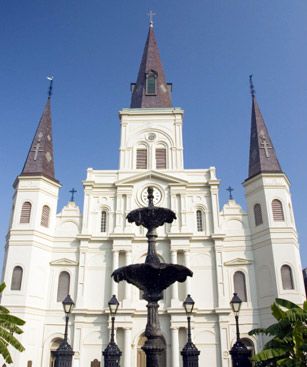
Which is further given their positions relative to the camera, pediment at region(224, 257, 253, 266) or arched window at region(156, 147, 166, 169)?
arched window at region(156, 147, 166, 169)

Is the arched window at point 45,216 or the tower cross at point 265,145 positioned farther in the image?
the tower cross at point 265,145

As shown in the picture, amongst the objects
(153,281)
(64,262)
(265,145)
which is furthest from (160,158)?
(153,281)

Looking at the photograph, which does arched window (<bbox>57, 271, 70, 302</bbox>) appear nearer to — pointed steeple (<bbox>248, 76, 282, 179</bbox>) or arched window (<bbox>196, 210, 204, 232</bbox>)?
arched window (<bbox>196, 210, 204, 232</bbox>)

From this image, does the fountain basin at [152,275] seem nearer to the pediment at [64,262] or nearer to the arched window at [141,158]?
the pediment at [64,262]

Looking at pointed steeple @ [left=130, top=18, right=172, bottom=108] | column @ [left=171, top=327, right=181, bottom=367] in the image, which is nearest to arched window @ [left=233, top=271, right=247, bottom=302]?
column @ [left=171, top=327, right=181, bottom=367]

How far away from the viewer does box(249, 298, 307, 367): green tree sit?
15.3 m

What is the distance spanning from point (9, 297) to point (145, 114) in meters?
18.3

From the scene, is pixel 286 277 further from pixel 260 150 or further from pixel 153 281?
pixel 153 281

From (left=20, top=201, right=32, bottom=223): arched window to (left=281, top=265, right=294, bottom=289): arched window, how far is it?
1810 cm

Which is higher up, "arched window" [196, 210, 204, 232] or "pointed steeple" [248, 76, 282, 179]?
"pointed steeple" [248, 76, 282, 179]

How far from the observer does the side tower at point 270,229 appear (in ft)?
86.2

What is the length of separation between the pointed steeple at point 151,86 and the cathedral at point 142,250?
440 centimetres

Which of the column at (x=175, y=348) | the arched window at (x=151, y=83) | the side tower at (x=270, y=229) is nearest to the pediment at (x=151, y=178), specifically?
the side tower at (x=270, y=229)

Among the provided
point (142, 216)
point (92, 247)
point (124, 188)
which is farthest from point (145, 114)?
point (142, 216)
